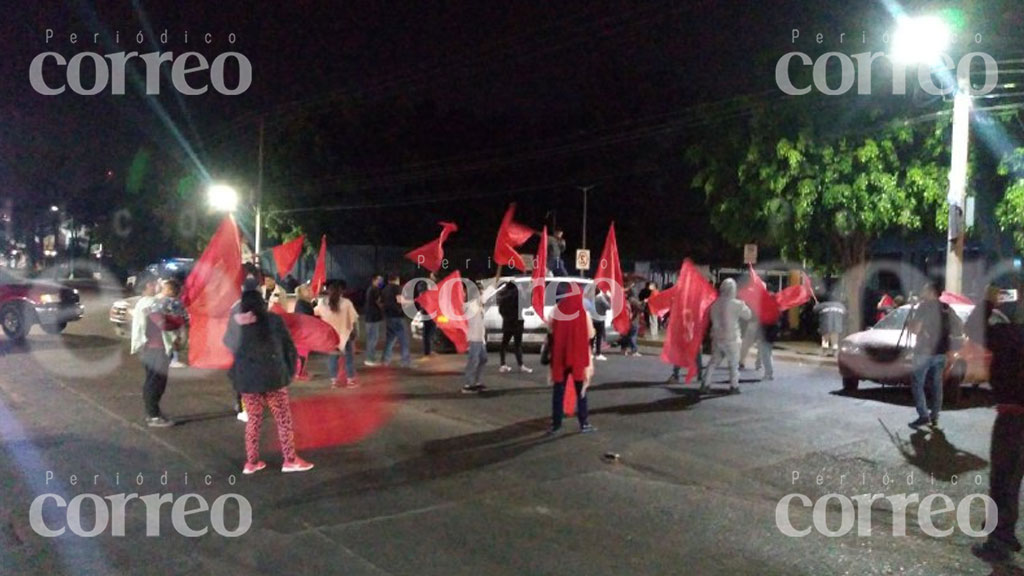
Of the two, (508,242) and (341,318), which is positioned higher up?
(508,242)

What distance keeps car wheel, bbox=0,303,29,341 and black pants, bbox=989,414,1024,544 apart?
56.4ft

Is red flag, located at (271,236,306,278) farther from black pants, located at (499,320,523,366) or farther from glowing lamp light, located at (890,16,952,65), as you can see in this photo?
glowing lamp light, located at (890,16,952,65)

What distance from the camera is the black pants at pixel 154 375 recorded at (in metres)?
8.98

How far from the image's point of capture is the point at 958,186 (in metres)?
15.0

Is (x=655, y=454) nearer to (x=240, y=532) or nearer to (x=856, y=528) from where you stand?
(x=856, y=528)

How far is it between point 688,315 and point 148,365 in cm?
721

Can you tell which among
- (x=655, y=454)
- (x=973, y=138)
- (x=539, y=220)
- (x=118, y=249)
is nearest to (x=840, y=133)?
(x=973, y=138)

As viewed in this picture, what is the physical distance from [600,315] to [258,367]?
9.19m

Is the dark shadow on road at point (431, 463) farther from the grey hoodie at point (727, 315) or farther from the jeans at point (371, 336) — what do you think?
the jeans at point (371, 336)

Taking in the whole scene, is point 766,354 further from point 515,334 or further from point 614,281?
point 515,334

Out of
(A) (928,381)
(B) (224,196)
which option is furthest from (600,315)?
(B) (224,196)

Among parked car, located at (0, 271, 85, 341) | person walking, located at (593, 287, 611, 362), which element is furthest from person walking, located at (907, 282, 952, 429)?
parked car, located at (0, 271, 85, 341)

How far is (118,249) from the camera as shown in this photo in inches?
2157

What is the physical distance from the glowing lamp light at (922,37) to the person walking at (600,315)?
20.9ft
